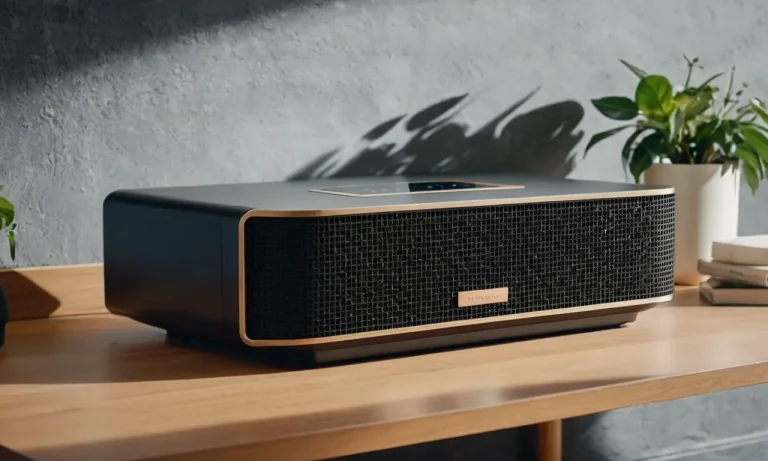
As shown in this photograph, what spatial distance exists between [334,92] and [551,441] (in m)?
0.57

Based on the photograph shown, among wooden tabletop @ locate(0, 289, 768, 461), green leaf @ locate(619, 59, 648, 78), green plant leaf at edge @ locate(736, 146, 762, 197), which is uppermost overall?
green leaf @ locate(619, 59, 648, 78)

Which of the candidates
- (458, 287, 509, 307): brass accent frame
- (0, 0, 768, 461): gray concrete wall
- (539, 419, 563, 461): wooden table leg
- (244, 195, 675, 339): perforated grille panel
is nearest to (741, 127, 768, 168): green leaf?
(0, 0, 768, 461): gray concrete wall

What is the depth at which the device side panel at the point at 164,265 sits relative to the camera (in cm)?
102

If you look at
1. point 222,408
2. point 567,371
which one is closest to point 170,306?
point 222,408

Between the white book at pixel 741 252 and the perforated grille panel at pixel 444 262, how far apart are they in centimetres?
22

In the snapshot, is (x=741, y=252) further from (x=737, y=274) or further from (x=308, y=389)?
(x=308, y=389)

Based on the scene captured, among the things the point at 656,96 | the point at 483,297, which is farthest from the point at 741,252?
the point at 483,297

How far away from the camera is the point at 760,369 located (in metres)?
1.06

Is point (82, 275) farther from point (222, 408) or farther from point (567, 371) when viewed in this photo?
point (567, 371)

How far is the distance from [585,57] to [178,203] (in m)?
0.83

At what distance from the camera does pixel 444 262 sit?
3.52 ft

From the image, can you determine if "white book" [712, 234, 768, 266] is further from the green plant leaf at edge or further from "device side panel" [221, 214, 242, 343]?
"device side panel" [221, 214, 242, 343]

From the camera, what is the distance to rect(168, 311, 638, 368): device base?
1.03 meters

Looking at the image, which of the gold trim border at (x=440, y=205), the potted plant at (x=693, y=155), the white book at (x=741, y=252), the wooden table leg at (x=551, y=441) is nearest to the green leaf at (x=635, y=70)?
the potted plant at (x=693, y=155)
